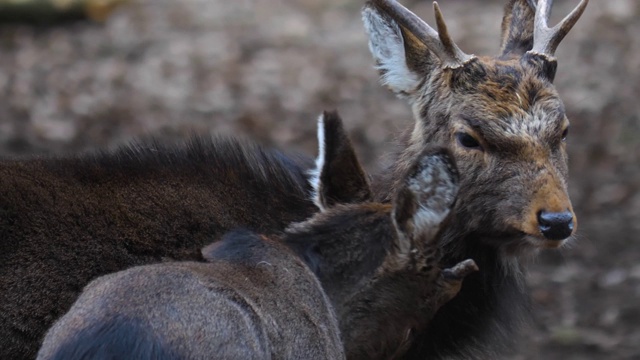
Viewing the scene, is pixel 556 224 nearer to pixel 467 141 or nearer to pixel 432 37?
pixel 467 141

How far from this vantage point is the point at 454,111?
6551 millimetres

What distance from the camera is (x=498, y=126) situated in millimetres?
6309

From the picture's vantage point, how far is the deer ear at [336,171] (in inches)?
249

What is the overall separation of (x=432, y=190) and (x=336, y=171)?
3.85ft

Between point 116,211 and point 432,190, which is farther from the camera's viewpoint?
point 116,211

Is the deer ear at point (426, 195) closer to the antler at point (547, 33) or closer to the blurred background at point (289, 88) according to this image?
the antler at point (547, 33)

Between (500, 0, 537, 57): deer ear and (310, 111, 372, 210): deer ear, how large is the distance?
4.36ft

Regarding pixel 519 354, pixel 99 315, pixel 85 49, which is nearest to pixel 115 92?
pixel 85 49

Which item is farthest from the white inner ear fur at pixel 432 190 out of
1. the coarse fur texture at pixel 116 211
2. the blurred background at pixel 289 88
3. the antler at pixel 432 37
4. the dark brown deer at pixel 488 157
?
the blurred background at pixel 289 88

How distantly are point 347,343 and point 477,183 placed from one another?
122 cm

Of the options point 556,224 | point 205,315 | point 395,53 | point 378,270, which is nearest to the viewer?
point 205,315

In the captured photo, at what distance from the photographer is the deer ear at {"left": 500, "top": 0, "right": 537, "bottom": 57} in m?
7.15

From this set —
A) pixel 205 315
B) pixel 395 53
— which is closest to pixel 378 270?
pixel 205 315

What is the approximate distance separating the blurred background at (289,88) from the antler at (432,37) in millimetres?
3457
